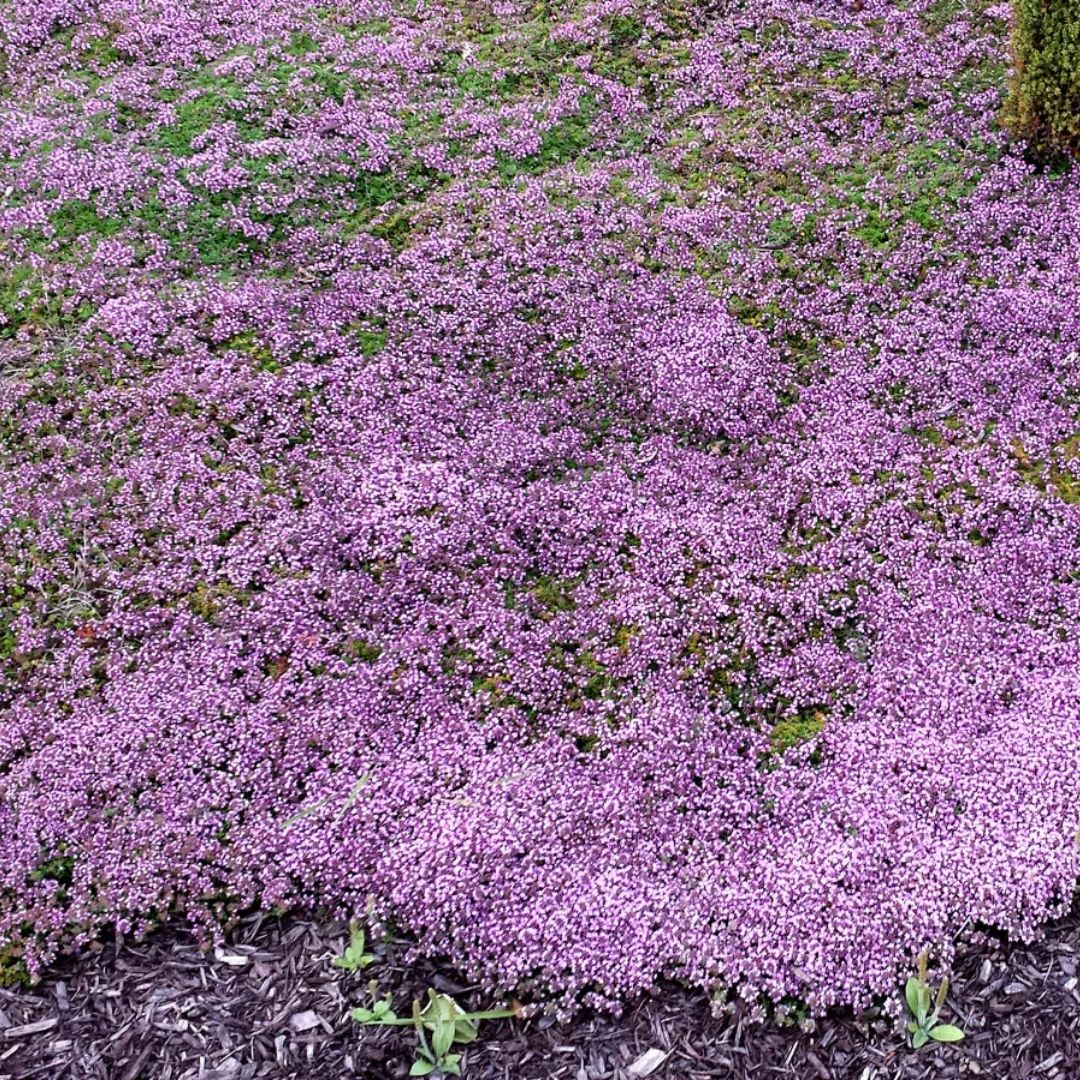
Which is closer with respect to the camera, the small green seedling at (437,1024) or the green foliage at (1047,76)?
the small green seedling at (437,1024)

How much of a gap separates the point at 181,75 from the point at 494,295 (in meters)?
4.26

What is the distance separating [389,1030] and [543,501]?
9.94 feet

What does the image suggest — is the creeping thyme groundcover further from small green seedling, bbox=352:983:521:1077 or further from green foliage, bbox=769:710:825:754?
small green seedling, bbox=352:983:521:1077

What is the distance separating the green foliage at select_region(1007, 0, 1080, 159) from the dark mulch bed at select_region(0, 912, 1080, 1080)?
6287 millimetres

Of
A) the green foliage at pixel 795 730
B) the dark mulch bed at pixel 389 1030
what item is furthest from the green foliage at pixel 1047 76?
the dark mulch bed at pixel 389 1030

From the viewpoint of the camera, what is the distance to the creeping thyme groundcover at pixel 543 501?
4445 mm

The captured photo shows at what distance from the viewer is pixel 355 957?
4211mm

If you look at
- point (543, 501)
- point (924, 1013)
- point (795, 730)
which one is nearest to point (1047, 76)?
point (543, 501)

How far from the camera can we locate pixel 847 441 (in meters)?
6.20

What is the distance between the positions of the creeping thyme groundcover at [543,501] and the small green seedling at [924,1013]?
0.11 metres

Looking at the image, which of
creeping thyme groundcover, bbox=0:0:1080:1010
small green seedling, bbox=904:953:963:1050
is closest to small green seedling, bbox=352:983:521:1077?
creeping thyme groundcover, bbox=0:0:1080:1010

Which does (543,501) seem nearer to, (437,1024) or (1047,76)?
(437,1024)

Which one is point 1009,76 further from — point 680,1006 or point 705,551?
point 680,1006

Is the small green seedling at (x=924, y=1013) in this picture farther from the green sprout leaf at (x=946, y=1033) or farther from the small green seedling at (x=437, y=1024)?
the small green seedling at (x=437, y=1024)
